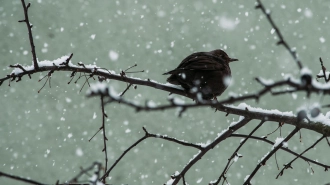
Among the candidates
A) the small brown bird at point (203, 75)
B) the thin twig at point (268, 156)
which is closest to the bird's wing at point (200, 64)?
the small brown bird at point (203, 75)

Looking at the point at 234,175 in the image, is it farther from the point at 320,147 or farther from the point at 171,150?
the point at 320,147

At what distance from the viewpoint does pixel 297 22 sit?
31.1 metres

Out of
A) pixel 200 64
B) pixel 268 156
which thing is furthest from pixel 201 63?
pixel 268 156

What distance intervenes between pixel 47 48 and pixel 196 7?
1540 cm

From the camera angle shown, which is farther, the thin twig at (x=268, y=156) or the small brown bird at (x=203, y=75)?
the small brown bird at (x=203, y=75)

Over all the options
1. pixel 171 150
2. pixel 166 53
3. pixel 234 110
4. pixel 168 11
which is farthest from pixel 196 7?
pixel 234 110

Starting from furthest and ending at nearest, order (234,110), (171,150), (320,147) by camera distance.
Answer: (171,150)
(320,147)
(234,110)

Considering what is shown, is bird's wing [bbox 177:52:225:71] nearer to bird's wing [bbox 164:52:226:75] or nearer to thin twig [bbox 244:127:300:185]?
bird's wing [bbox 164:52:226:75]

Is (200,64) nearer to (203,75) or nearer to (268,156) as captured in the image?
(203,75)

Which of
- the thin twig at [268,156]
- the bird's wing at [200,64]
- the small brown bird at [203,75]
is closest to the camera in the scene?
the thin twig at [268,156]

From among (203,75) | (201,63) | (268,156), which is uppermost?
(201,63)

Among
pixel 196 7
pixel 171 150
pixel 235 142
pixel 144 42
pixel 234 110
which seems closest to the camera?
pixel 234 110

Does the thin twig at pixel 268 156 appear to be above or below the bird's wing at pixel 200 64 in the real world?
below

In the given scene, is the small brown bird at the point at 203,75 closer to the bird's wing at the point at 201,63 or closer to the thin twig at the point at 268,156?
the bird's wing at the point at 201,63
